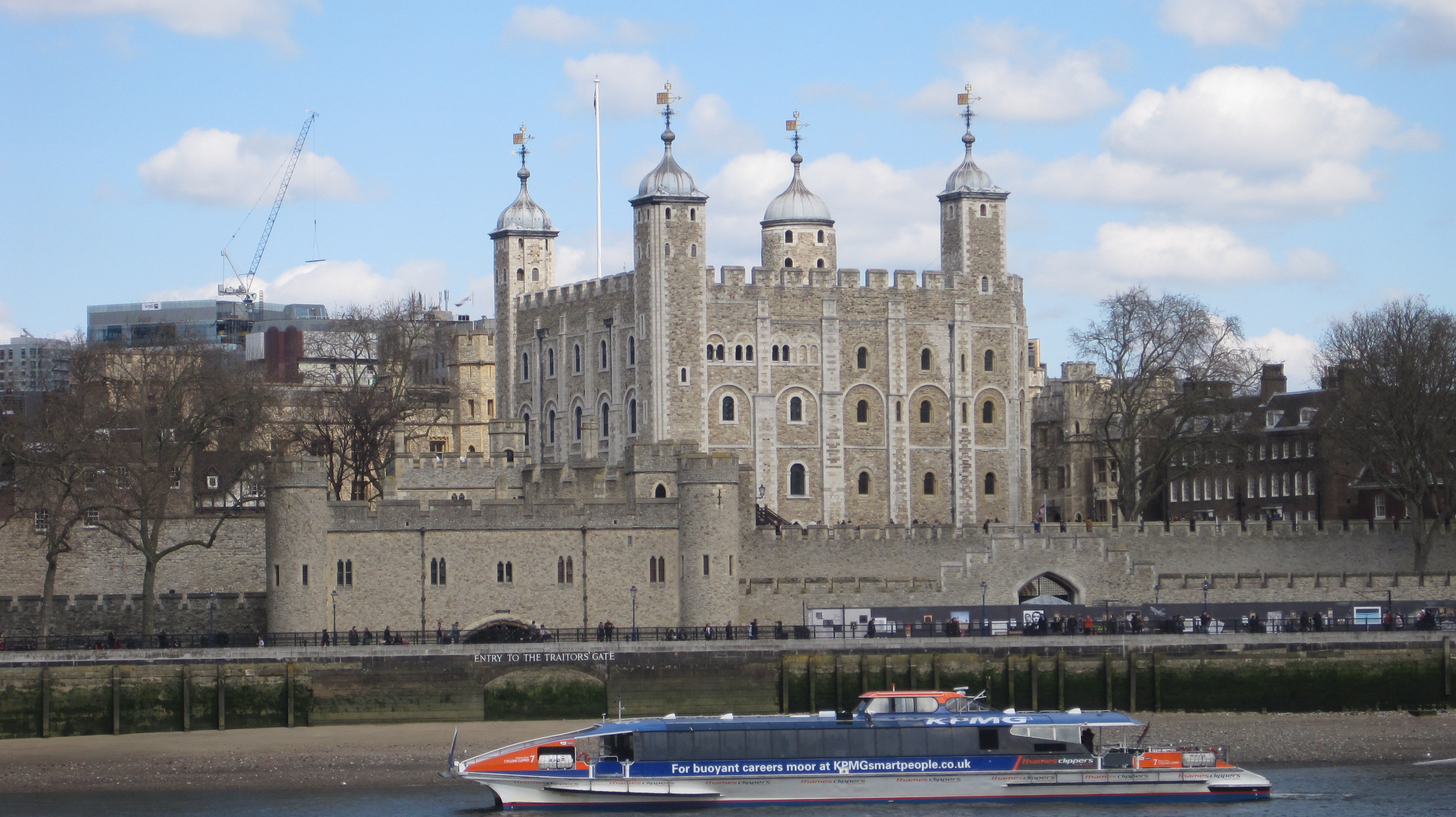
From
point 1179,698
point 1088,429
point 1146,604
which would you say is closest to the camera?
point 1179,698

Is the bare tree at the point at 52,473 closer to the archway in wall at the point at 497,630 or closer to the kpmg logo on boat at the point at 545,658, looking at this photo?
the archway in wall at the point at 497,630

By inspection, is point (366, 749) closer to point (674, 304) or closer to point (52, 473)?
point (52, 473)

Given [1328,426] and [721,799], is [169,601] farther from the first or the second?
[1328,426]

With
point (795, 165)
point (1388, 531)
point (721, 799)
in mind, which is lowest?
point (721, 799)

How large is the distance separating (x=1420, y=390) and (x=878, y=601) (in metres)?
20.9

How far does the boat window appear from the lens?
177ft

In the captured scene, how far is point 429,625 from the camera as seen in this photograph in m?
69.2

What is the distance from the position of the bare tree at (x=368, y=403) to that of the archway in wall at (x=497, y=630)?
11148 mm

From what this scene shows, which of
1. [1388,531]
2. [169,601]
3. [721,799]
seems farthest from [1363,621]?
[169,601]

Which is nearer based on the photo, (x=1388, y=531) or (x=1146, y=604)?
(x=1146, y=604)

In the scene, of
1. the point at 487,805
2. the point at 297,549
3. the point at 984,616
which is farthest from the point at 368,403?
the point at 487,805

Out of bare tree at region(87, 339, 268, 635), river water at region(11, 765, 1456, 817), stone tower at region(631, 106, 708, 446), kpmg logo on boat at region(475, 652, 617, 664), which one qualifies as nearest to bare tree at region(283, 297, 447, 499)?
bare tree at region(87, 339, 268, 635)

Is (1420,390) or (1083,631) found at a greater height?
(1420,390)

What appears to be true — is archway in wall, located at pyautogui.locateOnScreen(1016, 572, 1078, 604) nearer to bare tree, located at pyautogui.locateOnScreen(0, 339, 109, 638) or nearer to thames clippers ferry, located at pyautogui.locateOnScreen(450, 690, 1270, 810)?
thames clippers ferry, located at pyautogui.locateOnScreen(450, 690, 1270, 810)
